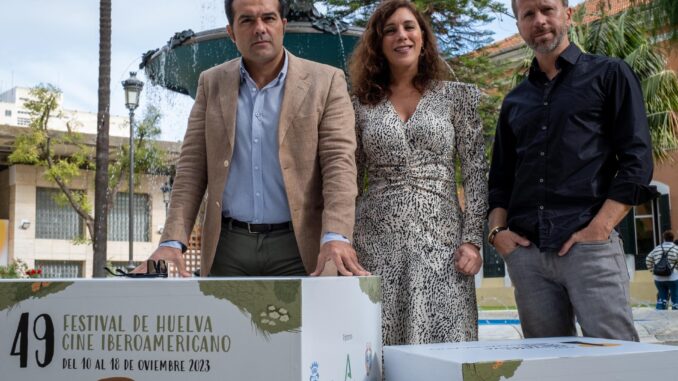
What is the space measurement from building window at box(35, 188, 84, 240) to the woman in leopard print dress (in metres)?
27.0

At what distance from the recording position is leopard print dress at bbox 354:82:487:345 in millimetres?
2627

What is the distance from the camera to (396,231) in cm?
267

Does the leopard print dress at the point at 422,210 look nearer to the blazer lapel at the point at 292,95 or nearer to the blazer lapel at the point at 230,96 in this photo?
the blazer lapel at the point at 292,95

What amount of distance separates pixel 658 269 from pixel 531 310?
11931 mm

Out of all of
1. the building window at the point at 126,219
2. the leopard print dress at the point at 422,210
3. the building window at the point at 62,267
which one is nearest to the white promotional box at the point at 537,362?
the leopard print dress at the point at 422,210

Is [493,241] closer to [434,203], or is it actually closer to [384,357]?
[434,203]

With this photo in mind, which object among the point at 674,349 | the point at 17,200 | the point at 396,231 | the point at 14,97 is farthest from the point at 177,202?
the point at 14,97

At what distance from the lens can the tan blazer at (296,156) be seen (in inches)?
90.1

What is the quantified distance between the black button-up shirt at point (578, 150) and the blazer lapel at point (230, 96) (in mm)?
1003

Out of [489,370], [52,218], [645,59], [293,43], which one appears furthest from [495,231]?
[52,218]

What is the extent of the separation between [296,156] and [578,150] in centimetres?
93

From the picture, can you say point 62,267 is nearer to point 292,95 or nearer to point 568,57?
point 292,95

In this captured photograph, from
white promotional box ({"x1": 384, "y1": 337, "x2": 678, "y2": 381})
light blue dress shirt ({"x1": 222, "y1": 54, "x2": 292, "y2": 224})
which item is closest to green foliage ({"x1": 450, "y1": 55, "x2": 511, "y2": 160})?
light blue dress shirt ({"x1": 222, "y1": 54, "x2": 292, "y2": 224})

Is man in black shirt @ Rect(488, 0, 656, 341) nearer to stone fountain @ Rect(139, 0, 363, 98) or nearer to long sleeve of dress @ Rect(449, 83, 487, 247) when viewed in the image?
long sleeve of dress @ Rect(449, 83, 487, 247)
